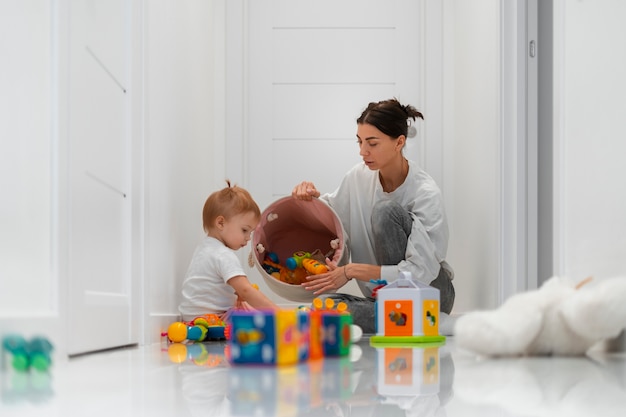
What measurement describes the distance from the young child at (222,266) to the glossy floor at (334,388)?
3.47 ft

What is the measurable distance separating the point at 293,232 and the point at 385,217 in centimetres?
68

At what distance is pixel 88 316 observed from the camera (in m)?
1.84

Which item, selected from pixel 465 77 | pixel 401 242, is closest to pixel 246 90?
pixel 465 77

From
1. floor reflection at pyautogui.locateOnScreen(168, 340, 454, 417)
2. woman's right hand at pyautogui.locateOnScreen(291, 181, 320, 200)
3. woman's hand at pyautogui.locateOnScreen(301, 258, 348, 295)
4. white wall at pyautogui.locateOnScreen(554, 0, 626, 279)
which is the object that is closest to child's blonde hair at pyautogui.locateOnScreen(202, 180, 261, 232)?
woman's right hand at pyautogui.locateOnScreen(291, 181, 320, 200)

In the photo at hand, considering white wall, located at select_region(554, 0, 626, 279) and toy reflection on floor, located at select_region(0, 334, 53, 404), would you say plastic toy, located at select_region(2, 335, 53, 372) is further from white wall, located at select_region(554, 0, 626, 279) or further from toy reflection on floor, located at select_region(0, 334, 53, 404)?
white wall, located at select_region(554, 0, 626, 279)

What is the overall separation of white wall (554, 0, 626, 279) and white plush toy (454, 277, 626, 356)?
326mm

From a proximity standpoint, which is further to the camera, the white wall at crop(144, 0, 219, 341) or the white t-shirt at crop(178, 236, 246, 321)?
the white t-shirt at crop(178, 236, 246, 321)

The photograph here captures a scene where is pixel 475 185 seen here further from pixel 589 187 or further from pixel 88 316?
pixel 88 316

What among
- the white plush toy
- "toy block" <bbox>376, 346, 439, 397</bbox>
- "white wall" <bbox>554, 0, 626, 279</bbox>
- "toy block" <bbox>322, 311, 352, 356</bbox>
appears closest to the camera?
"toy block" <bbox>376, 346, 439, 397</bbox>

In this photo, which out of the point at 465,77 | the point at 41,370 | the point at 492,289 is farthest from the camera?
the point at 465,77

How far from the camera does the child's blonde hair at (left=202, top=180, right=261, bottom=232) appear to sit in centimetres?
294

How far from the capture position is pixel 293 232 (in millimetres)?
3553

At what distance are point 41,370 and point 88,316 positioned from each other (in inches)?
17.3

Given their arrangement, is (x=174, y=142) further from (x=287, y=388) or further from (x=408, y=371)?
(x=287, y=388)
